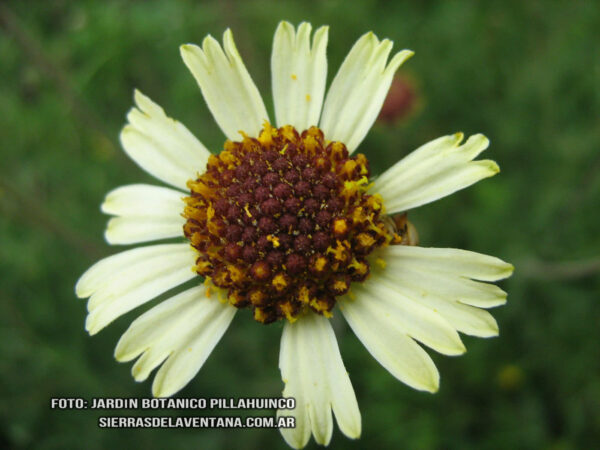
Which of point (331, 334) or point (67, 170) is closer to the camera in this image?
point (331, 334)

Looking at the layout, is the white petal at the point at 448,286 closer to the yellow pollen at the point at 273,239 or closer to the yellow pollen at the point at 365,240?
the yellow pollen at the point at 365,240

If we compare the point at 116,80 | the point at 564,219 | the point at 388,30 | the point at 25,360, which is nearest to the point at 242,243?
the point at 564,219

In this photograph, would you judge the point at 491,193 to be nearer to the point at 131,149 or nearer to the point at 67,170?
the point at 131,149

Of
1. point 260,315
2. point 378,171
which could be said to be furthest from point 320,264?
point 378,171

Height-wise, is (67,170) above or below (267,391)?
above

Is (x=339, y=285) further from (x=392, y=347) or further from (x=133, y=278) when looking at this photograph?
(x=133, y=278)

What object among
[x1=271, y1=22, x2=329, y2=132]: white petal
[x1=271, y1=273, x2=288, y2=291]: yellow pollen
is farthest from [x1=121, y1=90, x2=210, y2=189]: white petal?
[x1=271, y1=273, x2=288, y2=291]: yellow pollen

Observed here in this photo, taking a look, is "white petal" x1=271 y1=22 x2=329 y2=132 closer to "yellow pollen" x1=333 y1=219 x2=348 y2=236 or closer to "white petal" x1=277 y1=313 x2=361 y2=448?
"yellow pollen" x1=333 y1=219 x2=348 y2=236
